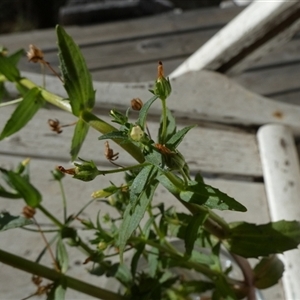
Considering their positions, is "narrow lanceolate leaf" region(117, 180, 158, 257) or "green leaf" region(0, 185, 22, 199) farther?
"green leaf" region(0, 185, 22, 199)

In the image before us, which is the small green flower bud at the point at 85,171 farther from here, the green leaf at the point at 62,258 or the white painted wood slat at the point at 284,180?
the white painted wood slat at the point at 284,180

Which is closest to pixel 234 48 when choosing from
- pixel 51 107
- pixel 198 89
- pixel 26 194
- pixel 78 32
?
pixel 198 89

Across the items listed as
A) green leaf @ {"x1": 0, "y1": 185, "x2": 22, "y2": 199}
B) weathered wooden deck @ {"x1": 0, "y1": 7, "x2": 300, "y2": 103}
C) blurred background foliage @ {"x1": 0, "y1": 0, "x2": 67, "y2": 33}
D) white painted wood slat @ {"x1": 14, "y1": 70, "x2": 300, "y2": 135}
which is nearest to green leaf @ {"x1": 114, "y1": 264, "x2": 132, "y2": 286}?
green leaf @ {"x1": 0, "y1": 185, "x2": 22, "y2": 199}

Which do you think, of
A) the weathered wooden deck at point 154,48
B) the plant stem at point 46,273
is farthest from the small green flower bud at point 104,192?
the weathered wooden deck at point 154,48

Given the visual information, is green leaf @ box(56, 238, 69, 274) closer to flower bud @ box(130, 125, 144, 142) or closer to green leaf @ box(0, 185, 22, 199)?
green leaf @ box(0, 185, 22, 199)

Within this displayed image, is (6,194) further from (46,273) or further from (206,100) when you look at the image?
(206,100)

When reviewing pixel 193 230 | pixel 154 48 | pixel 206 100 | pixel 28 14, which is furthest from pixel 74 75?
pixel 28 14

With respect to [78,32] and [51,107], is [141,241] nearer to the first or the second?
[51,107]
